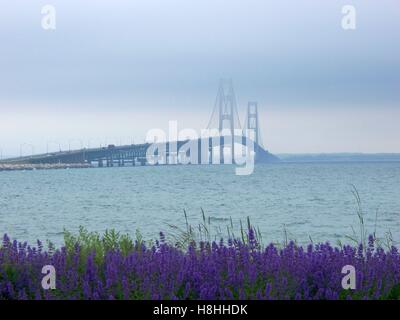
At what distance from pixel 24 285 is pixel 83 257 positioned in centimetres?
89

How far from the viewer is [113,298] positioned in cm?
435

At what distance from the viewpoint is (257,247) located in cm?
600

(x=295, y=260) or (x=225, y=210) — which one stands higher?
(x=295, y=260)

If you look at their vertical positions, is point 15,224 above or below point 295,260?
below

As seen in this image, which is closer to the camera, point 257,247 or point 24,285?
point 24,285

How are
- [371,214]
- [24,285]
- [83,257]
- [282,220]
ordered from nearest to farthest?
[24,285], [83,257], [282,220], [371,214]
